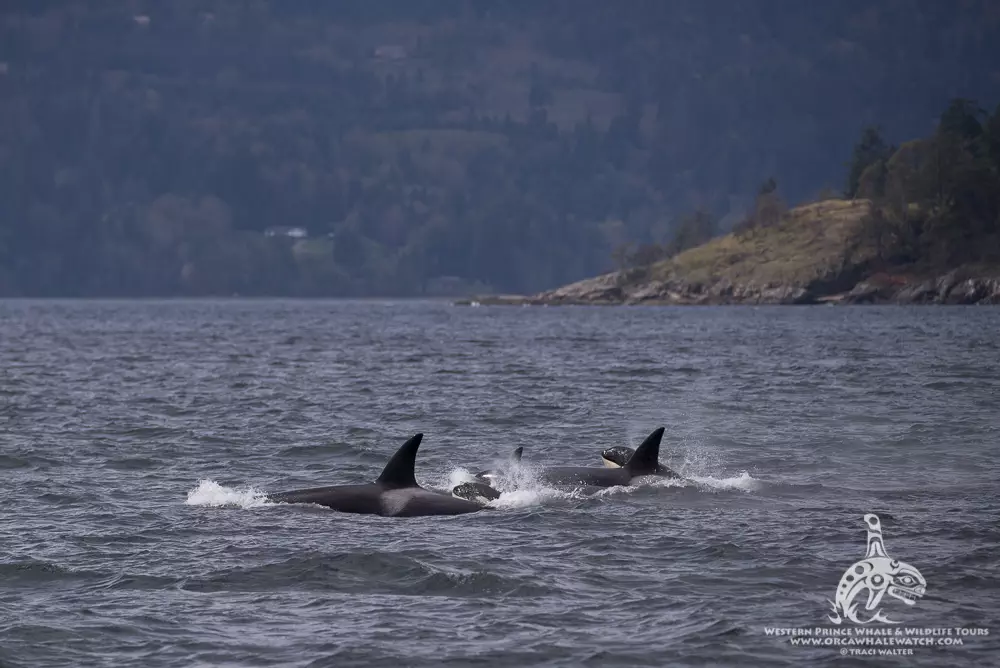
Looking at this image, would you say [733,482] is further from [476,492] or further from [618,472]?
[476,492]

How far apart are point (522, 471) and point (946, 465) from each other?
10513 millimetres

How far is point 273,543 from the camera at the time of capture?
24.4 metres

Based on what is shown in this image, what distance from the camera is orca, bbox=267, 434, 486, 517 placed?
2711 centimetres

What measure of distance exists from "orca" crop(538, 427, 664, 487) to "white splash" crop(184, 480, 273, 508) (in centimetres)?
595

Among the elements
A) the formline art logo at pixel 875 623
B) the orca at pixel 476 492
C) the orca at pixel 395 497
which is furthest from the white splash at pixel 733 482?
the formline art logo at pixel 875 623

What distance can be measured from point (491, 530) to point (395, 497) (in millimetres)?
2427

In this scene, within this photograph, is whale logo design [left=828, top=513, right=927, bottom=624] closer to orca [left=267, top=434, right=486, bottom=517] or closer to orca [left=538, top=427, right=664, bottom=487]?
orca [left=538, top=427, right=664, bottom=487]

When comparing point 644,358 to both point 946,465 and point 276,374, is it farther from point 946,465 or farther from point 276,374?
point 946,465

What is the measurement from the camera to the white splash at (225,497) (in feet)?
93.1

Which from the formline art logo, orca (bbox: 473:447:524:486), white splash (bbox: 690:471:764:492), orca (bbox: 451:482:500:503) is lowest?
the formline art logo

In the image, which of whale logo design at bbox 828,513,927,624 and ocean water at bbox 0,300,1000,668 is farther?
whale logo design at bbox 828,513,927,624

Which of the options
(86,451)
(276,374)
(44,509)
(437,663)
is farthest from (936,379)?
(437,663)

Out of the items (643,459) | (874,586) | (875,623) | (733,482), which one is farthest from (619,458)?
(875,623)

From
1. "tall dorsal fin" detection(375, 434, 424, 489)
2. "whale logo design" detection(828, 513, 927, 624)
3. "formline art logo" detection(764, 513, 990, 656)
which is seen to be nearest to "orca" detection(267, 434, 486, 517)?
"tall dorsal fin" detection(375, 434, 424, 489)
